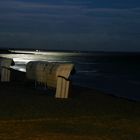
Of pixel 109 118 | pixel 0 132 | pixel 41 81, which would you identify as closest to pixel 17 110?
pixel 109 118

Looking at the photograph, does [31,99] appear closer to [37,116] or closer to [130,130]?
[37,116]

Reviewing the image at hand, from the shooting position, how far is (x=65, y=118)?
1369cm

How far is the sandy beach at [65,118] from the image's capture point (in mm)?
11133

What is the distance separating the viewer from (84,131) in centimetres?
1165

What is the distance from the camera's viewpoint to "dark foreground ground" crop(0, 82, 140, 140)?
438 inches

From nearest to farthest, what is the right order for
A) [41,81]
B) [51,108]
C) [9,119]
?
1. [9,119]
2. [51,108]
3. [41,81]

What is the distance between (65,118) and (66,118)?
0.03 metres

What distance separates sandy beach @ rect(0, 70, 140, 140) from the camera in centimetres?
1113

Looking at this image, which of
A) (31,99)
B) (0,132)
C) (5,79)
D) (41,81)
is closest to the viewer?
(0,132)

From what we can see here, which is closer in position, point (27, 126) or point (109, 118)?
point (27, 126)

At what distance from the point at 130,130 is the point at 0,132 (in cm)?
317

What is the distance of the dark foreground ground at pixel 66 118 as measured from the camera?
36.5 ft

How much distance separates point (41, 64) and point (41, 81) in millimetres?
831

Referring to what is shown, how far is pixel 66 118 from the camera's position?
13703mm
